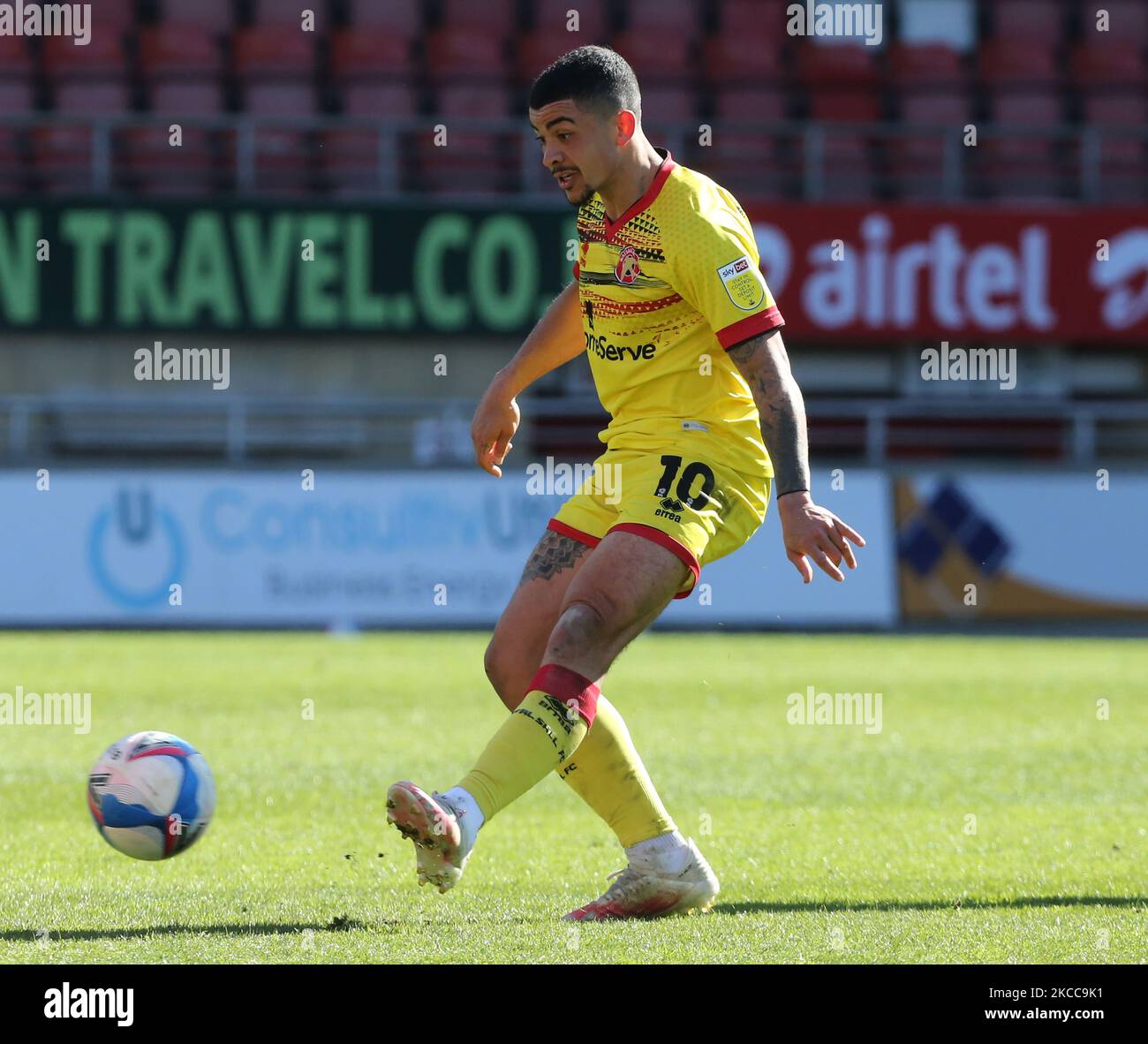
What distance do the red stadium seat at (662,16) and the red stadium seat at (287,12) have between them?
3919mm

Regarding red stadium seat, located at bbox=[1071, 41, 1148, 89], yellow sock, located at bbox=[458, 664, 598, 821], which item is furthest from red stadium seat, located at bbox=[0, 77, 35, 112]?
yellow sock, located at bbox=[458, 664, 598, 821]

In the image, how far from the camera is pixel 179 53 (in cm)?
2250

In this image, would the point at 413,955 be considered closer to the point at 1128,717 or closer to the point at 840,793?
the point at 840,793

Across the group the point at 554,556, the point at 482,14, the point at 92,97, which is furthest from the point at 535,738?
the point at 482,14

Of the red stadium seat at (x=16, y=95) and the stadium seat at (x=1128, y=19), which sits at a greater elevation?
the stadium seat at (x=1128, y=19)

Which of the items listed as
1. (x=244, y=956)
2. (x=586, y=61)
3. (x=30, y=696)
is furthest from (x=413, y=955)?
(x=30, y=696)

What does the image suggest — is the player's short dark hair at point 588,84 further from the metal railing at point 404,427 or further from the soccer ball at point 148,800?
the metal railing at point 404,427

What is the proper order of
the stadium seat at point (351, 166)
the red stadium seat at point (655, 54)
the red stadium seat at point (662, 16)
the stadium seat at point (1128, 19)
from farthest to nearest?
the stadium seat at point (1128, 19) → the red stadium seat at point (662, 16) → the red stadium seat at point (655, 54) → the stadium seat at point (351, 166)

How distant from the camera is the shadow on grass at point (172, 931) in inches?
187

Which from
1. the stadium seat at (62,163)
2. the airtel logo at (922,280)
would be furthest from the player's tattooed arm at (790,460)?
the stadium seat at (62,163)

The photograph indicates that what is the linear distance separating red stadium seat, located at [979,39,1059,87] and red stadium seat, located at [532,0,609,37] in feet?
16.1

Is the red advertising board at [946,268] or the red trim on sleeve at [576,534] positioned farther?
the red advertising board at [946,268]

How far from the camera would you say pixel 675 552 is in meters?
4.89

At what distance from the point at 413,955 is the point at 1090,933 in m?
1.78
